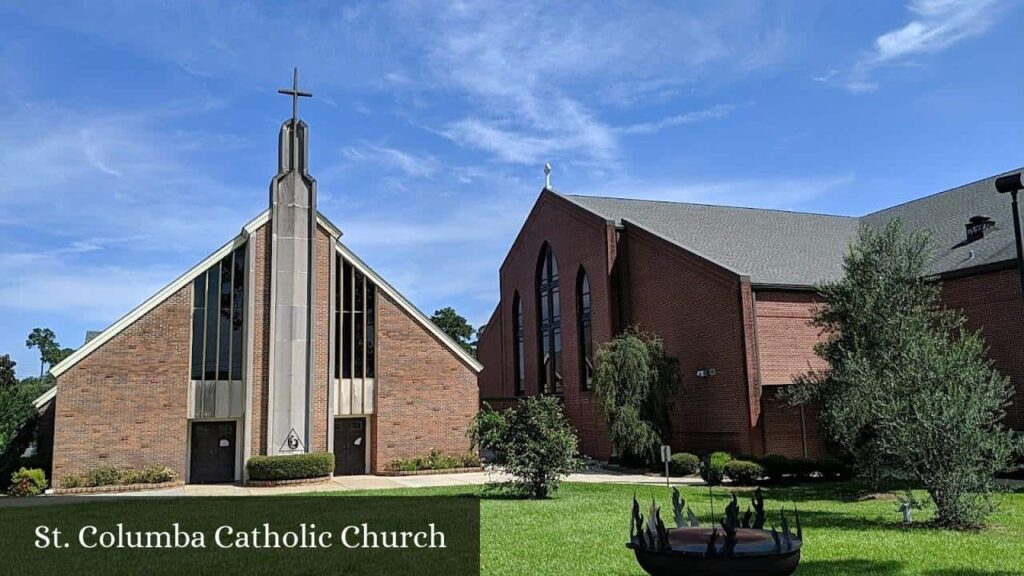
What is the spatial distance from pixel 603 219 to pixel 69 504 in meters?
21.9

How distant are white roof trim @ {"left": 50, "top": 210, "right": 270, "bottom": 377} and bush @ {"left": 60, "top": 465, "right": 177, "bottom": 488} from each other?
10.7 ft

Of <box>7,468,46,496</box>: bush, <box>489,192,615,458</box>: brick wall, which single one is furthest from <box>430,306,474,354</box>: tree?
<box>7,468,46,496</box>: bush

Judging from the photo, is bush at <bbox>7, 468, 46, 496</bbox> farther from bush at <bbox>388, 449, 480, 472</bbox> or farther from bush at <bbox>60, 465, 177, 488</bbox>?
bush at <bbox>388, 449, 480, 472</bbox>

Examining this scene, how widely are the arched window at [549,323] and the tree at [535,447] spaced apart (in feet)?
54.5

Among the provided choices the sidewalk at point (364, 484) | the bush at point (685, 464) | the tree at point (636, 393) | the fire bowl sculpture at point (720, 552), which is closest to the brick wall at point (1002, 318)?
the bush at point (685, 464)

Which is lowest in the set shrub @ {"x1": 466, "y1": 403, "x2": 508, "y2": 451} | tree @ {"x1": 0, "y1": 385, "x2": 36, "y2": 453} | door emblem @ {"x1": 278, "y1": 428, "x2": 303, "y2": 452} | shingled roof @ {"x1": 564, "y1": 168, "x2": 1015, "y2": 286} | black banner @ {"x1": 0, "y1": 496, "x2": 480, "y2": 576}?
black banner @ {"x1": 0, "y1": 496, "x2": 480, "y2": 576}

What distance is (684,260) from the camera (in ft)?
91.9

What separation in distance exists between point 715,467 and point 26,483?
65.9 feet

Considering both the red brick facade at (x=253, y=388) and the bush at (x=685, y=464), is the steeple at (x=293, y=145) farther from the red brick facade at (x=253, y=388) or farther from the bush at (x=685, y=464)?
the bush at (x=685, y=464)

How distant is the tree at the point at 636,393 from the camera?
2600cm

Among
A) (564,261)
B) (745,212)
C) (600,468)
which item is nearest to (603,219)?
(564,261)

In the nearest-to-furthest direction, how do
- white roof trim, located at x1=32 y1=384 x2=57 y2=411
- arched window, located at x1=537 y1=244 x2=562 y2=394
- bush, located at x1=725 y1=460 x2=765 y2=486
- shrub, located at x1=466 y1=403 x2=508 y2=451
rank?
shrub, located at x1=466 y1=403 x2=508 y2=451, bush, located at x1=725 y1=460 x2=765 y2=486, white roof trim, located at x1=32 y1=384 x2=57 y2=411, arched window, located at x1=537 y1=244 x2=562 y2=394

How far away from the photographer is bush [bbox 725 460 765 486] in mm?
21562

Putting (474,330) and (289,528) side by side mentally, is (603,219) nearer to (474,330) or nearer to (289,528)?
(289,528)
